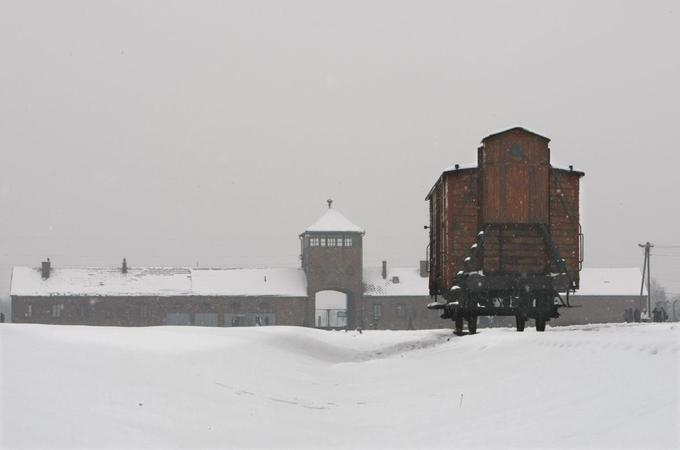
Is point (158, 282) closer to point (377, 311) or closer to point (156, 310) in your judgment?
point (156, 310)

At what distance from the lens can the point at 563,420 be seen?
7.57 meters

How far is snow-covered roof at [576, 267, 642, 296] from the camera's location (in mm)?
73812

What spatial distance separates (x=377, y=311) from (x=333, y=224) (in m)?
8.07

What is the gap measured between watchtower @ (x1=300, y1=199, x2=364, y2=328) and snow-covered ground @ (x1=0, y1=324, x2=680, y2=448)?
53521 mm

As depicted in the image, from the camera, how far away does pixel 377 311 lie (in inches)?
2744

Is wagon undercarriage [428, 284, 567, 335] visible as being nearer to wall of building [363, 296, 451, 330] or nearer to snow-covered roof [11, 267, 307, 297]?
snow-covered roof [11, 267, 307, 297]

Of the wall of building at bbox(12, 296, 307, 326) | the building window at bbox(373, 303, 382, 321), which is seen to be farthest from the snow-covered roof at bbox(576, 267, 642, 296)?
the wall of building at bbox(12, 296, 307, 326)

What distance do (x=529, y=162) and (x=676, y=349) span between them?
1427 centimetres

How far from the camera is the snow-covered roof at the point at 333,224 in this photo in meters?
68.4

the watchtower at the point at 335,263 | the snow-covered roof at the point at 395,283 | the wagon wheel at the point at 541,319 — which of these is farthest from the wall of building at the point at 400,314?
the wagon wheel at the point at 541,319

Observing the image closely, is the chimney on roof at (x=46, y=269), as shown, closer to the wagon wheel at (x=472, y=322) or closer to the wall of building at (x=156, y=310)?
the wall of building at (x=156, y=310)

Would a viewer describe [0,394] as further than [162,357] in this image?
No

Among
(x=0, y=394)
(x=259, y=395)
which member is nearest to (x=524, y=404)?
(x=259, y=395)

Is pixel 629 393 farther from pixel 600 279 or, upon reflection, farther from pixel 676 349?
pixel 600 279
